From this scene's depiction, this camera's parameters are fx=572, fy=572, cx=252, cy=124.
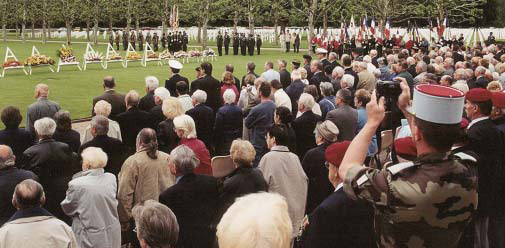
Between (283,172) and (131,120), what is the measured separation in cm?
336

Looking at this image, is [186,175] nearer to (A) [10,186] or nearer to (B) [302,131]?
(A) [10,186]

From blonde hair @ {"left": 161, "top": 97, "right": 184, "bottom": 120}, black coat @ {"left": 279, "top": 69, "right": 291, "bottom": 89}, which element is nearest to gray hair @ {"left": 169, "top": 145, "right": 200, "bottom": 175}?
blonde hair @ {"left": 161, "top": 97, "right": 184, "bottom": 120}

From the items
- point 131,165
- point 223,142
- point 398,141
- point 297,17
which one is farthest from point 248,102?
point 297,17

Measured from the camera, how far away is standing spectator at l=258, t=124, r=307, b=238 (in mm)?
6320

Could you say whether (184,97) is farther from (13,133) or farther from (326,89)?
(13,133)

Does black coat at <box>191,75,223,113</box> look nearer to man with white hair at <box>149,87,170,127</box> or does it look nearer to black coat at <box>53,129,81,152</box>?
man with white hair at <box>149,87,170,127</box>

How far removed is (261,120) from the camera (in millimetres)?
9125

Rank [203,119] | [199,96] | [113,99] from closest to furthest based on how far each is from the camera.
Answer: [199,96] → [203,119] → [113,99]

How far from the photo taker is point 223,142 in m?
9.66

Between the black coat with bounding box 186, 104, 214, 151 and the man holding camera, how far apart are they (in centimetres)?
638

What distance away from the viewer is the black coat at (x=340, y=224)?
4188 millimetres

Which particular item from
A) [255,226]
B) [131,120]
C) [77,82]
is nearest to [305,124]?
[131,120]

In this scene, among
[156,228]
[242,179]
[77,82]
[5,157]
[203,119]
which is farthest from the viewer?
[77,82]

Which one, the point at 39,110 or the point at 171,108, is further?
the point at 39,110
